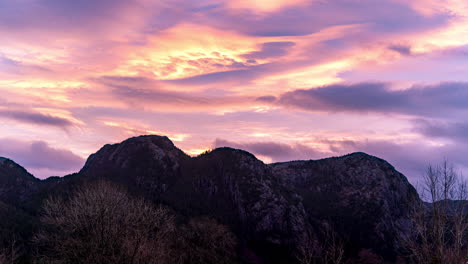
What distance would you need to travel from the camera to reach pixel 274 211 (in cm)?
19562

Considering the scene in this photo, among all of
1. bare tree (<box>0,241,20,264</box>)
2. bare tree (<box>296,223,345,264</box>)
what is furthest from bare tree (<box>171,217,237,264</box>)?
bare tree (<box>0,241,20,264</box>)

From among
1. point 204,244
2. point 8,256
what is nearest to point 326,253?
point 8,256

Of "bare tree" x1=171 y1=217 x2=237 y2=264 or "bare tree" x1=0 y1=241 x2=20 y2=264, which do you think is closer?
"bare tree" x1=0 y1=241 x2=20 y2=264

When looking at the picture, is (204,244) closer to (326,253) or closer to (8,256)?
(8,256)

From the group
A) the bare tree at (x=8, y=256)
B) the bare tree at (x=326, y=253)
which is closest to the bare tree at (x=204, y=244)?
the bare tree at (x=326, y=253)

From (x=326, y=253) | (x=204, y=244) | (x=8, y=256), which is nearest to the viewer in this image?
(x=326, y=253)

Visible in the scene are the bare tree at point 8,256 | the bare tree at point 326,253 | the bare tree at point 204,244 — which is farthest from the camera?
the bare tree at point 204,244

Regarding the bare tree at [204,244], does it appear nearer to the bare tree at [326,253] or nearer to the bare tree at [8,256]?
the bare tree at [326,253]

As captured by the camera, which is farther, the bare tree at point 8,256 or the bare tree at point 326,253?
the bare tree at point 8,256

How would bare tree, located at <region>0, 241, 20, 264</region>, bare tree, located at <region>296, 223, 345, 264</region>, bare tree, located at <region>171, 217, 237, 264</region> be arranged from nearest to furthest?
1. bare tree, located at <region>296, 223, 345, 264</region>
2. bare tree, located at <region>0, 241, 20, 264</region>
3. bare tree, located at <region>171, 217, 237, 264</region>

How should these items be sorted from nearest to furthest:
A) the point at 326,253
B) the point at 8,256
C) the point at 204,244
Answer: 1. the point at 326,253
2. the point at 8,256
3. the point at 204,244

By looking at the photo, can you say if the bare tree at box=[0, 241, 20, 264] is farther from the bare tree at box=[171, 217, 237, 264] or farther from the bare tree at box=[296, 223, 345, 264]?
the bare tree at box=[296, 223, 345, 264]

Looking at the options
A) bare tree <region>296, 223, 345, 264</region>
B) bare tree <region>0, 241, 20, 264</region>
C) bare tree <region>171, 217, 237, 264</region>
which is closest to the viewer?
bare tree <region>296, 223, 345, 264</region>

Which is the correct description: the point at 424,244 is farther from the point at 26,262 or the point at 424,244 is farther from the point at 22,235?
the point at 22,235
